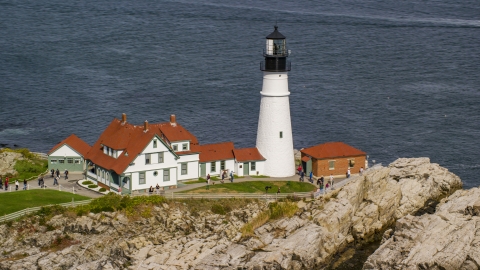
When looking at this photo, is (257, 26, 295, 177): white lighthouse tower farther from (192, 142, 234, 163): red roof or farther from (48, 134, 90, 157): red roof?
(48, 134, 90, 157): red roof

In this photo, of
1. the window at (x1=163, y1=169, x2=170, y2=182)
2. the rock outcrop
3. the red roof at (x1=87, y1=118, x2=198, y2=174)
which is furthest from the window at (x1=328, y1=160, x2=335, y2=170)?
the rock outcrop

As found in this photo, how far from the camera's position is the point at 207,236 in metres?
55.1

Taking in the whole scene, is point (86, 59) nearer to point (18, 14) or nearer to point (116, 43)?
point (116, 43)

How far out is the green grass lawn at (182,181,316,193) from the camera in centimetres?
6194

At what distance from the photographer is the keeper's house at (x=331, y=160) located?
67.0 metres

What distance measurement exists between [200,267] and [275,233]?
6.28 meters

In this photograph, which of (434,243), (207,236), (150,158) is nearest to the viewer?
(434,243)

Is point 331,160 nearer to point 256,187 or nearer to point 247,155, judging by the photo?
point 247,155

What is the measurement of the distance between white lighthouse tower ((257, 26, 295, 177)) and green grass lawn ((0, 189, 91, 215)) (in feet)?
48.6

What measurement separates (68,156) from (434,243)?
1152 inches

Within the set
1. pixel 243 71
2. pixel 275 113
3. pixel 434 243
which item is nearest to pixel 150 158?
pixel 275 113

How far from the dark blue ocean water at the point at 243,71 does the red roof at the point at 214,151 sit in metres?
16.0

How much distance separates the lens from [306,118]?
92.4 metres

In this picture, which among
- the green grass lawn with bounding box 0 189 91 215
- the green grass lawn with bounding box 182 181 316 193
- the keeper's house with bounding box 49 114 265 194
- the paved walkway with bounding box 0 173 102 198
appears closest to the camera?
the green grass lawn with bounding box 0 189 91 215
